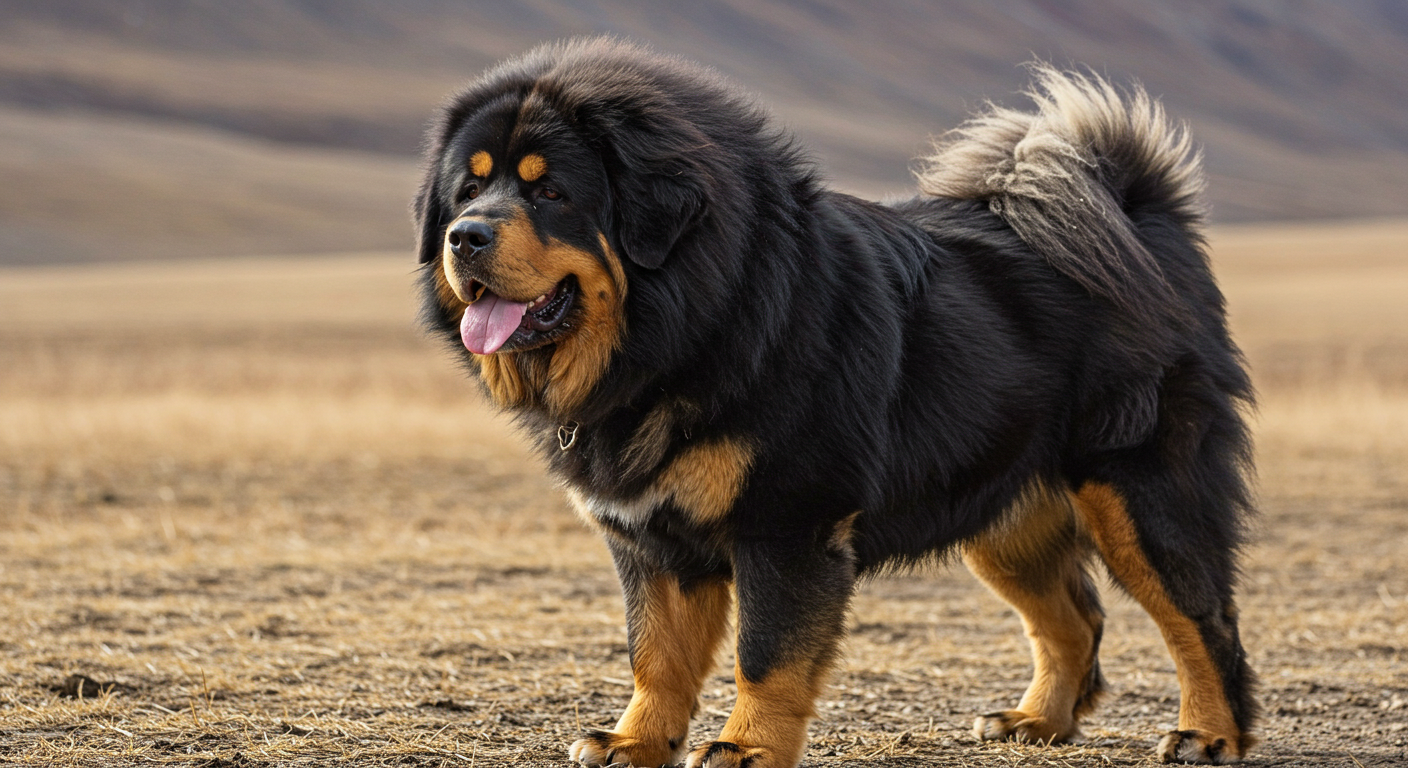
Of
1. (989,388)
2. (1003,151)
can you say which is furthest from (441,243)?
(1003,151)

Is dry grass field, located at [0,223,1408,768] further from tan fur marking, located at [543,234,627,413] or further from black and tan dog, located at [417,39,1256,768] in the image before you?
tan fur marking, located at [543,234,627,413]

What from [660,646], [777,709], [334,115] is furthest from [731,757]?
[334,115]

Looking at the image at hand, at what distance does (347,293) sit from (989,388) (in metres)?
29.9

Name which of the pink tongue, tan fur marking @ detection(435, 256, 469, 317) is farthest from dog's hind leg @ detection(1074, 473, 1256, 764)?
tan fur marking @ detection(435, 256, 469, 317)

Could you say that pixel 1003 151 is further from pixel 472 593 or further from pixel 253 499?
pixel 253 499

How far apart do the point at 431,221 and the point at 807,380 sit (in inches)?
53.1

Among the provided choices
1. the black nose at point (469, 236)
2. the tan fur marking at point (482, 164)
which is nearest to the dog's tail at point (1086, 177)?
the tan fur marking at point (482, 164)

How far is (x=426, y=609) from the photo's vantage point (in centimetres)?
644

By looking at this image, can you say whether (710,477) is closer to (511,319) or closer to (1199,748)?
(511,319)

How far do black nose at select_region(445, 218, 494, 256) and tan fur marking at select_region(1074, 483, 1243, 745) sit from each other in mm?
2192

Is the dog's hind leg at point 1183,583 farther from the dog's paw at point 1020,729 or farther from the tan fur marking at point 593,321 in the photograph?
the tan fur marking at point 593,321

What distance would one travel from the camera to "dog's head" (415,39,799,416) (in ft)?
12.5

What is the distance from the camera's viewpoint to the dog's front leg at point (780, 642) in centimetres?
380

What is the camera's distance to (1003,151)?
513 centimetres
